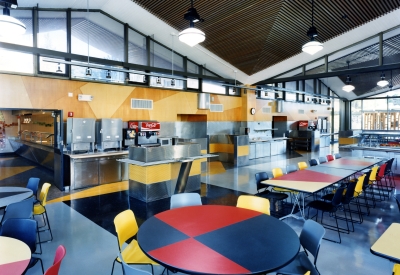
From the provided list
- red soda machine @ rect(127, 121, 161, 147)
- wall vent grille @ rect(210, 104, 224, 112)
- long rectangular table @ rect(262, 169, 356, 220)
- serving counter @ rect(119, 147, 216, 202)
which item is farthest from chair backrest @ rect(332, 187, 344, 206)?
wall vent grille @ rect(210, 104, 224, 112)

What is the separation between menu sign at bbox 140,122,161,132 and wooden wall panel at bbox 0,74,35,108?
317 cm

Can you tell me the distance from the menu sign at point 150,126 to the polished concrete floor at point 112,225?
2.10 m

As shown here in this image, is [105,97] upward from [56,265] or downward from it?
upward

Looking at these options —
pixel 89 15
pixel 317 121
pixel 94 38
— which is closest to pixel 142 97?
pixel 94 38

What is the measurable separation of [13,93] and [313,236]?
7.40 meters

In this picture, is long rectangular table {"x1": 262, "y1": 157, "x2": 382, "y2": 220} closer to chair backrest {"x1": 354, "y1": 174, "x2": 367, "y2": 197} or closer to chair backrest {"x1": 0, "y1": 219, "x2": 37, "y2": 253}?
chair backrest {"x1": 354, "y1": 174, "x2": 367, "y2": 197}

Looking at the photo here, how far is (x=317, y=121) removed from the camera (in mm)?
18281

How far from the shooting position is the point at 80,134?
725 centimetres

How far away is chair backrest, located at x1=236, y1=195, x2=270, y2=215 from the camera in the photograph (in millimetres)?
3143

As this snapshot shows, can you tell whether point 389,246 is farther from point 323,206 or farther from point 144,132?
point 144,132

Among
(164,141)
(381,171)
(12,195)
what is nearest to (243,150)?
(164,141)

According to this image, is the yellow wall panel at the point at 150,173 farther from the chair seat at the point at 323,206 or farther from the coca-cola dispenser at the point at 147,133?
the chair seat at the point at 323,206

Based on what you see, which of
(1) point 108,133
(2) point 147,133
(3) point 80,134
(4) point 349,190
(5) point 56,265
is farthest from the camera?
(2) point 147,133

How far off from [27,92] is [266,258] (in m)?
7.29
